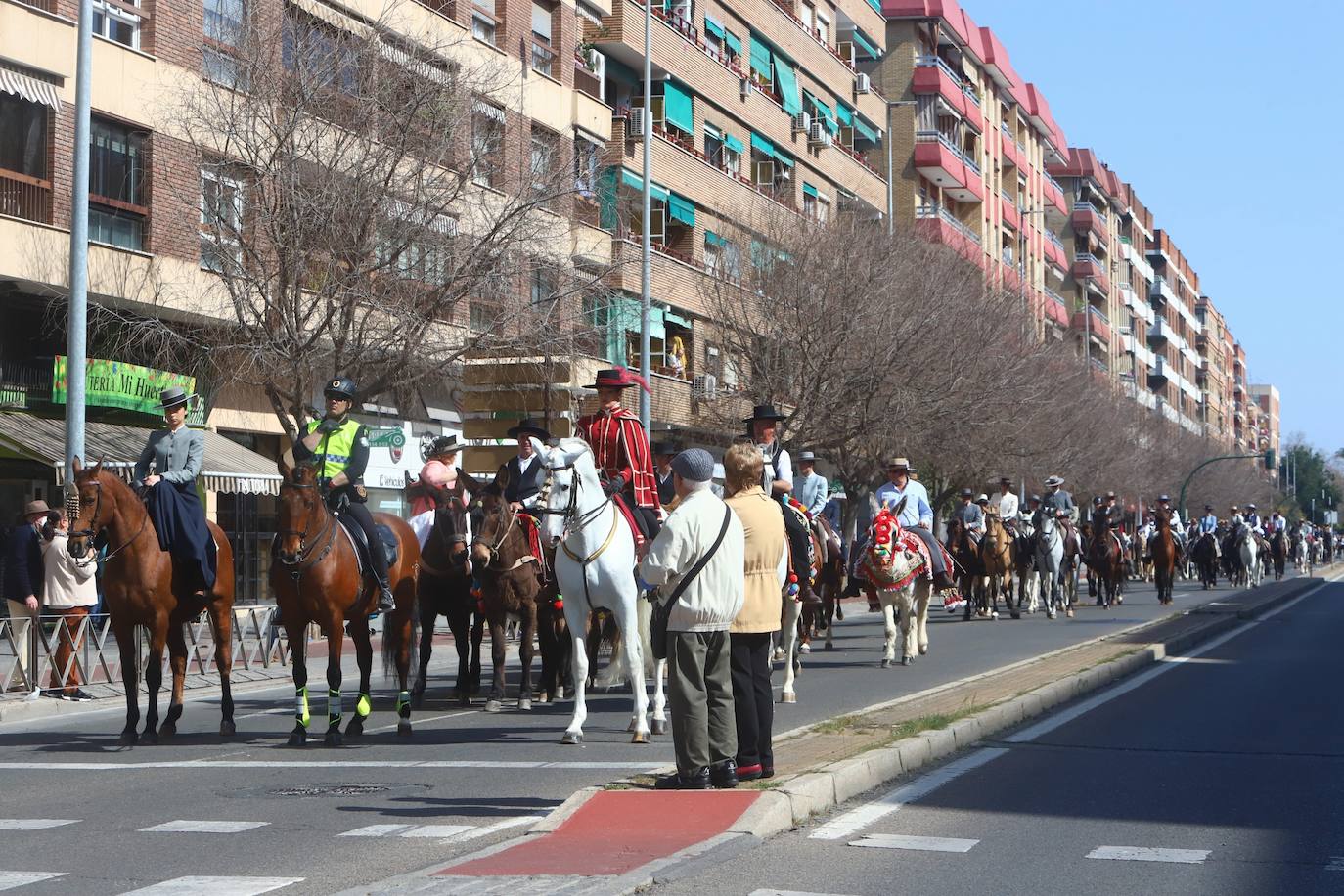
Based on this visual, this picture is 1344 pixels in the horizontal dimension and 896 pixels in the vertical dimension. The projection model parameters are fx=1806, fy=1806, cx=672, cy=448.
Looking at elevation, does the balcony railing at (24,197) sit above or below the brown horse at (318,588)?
above

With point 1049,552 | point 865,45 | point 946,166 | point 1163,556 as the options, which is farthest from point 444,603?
point 946,166

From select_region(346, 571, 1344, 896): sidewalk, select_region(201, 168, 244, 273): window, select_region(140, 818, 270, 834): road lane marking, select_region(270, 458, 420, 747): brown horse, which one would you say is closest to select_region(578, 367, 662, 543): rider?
select_region(270, 458, 420, 747): brown horse

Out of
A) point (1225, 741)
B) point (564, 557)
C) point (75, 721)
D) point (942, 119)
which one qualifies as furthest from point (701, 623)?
point (942, 119)

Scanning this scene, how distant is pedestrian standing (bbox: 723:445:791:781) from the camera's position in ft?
31.1

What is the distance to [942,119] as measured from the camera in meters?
74.8

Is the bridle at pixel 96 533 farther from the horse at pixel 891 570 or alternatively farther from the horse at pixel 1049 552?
the horse at pixel 1049 552

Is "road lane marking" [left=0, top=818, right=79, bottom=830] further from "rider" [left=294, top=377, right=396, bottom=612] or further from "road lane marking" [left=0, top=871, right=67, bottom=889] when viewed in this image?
"rider" [left=294, top=377, right=396, bottom=612]

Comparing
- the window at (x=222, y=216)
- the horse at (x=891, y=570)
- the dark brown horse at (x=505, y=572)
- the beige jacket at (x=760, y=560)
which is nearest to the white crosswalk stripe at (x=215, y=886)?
the beige jacket at (x=760, y=560)

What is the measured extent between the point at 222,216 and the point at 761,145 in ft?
99.1

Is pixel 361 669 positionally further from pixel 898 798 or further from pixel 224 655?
pixel 898 798

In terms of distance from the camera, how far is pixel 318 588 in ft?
41.1

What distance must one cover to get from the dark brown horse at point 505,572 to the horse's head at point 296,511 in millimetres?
1650

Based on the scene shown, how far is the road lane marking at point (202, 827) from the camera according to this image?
891 centimetres

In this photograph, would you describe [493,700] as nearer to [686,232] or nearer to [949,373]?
[949,373]
